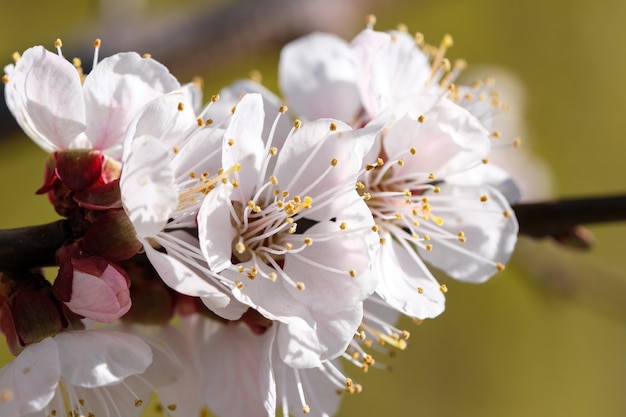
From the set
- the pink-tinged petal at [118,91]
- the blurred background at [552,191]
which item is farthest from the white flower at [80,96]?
the blurred background at [552,191]

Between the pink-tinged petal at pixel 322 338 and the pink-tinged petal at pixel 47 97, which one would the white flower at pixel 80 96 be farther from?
the pink-tinged petal at pixel 322 338

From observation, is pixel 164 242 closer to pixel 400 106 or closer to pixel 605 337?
pixel 400 106

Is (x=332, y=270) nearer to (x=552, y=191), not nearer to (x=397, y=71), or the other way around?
(x=397, y=71)

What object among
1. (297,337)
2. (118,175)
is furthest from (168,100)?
(297,337)

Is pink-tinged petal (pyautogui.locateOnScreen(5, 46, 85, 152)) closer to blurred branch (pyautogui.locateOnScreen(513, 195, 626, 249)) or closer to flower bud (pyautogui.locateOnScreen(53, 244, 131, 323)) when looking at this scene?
flower bud (pyautogui.locateOnScreen(53, 244, 131, 323))

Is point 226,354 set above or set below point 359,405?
above

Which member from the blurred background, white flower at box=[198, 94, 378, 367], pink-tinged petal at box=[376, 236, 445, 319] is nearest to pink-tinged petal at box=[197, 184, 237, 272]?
white flower at box=[198, 94, 378, 367]
